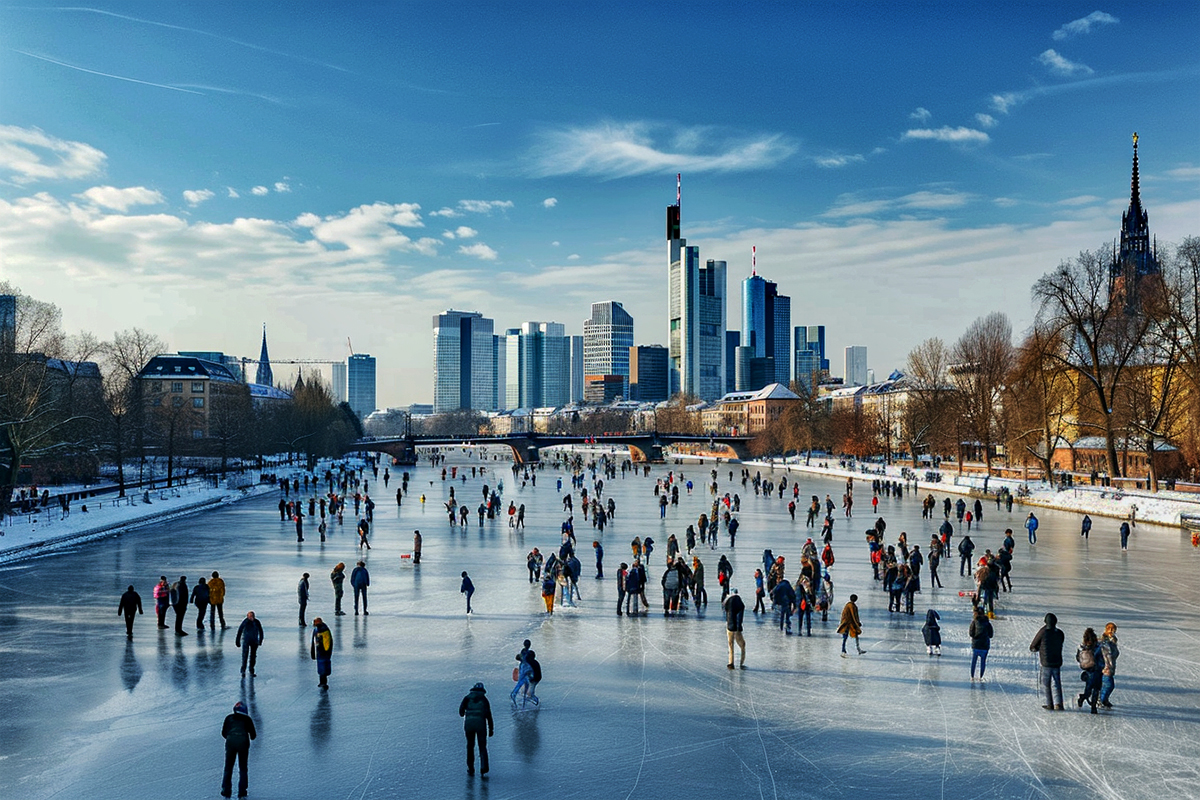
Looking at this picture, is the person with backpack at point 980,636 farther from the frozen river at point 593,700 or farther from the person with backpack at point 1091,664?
the person with backpack at point 1091,664

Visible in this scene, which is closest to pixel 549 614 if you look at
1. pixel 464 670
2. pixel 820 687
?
pixel 464 670

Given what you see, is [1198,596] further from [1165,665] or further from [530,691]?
[530,691]

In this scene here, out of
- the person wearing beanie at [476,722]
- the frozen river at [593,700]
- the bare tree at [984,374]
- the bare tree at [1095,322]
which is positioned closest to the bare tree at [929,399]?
the bare tree at [984,374]

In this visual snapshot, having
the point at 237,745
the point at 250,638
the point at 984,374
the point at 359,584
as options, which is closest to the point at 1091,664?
the point at 237,745

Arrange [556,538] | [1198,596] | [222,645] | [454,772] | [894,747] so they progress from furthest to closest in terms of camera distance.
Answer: [556,538]
[1198,596]
[222,645]
[894,747]
[454,772]

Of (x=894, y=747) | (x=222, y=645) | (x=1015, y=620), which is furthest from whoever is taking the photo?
(x=1015, y=620)

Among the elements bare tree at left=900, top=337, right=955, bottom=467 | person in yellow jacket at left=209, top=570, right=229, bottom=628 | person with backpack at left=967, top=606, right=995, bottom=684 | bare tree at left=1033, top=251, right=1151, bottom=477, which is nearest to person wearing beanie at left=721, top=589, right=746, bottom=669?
person with backpack at left=967, top=606, right=995, bottom=684
